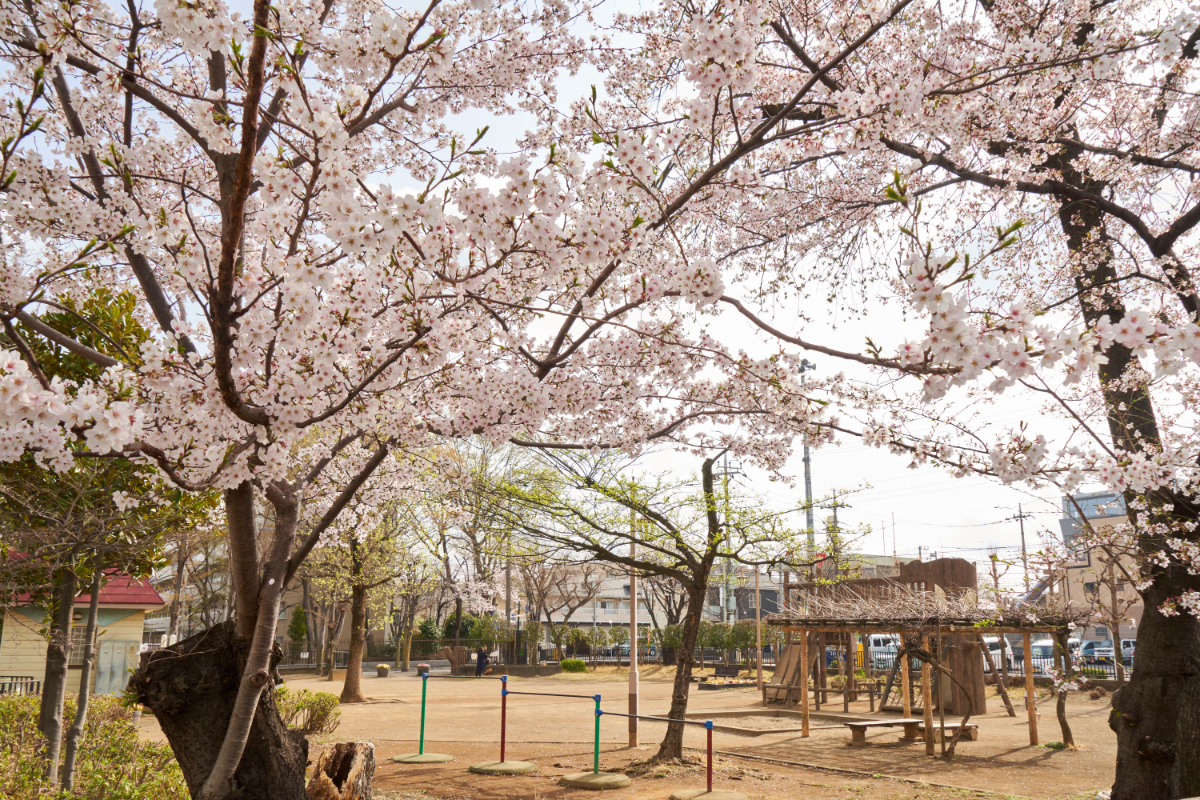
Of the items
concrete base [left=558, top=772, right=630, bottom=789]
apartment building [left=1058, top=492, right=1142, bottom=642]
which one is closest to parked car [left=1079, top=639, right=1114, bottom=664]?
apartment building [left=1058, top=492, right=1142, bottom=642]

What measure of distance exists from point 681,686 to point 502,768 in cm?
266

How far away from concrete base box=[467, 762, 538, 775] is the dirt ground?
20 centimetres

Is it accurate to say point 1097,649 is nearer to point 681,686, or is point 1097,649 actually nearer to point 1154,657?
point 681,686

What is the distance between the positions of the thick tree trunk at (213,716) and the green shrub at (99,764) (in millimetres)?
1064

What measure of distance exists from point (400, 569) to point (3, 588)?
1405 centimetres

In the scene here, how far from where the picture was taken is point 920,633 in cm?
1364

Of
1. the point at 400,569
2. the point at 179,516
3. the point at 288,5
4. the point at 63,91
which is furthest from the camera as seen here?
the point at 400,569

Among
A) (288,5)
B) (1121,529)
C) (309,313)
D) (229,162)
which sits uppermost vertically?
(288,5)

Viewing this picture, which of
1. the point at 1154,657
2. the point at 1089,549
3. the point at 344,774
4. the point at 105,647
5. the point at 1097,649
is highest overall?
the point at 1089,549

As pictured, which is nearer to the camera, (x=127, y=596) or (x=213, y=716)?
(x=213, y=716)

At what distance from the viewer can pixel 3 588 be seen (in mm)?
7441

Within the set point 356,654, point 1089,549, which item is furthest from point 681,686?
point 356,654

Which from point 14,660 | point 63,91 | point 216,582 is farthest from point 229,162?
point 216,582

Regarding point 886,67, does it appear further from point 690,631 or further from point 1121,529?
point 690,631
